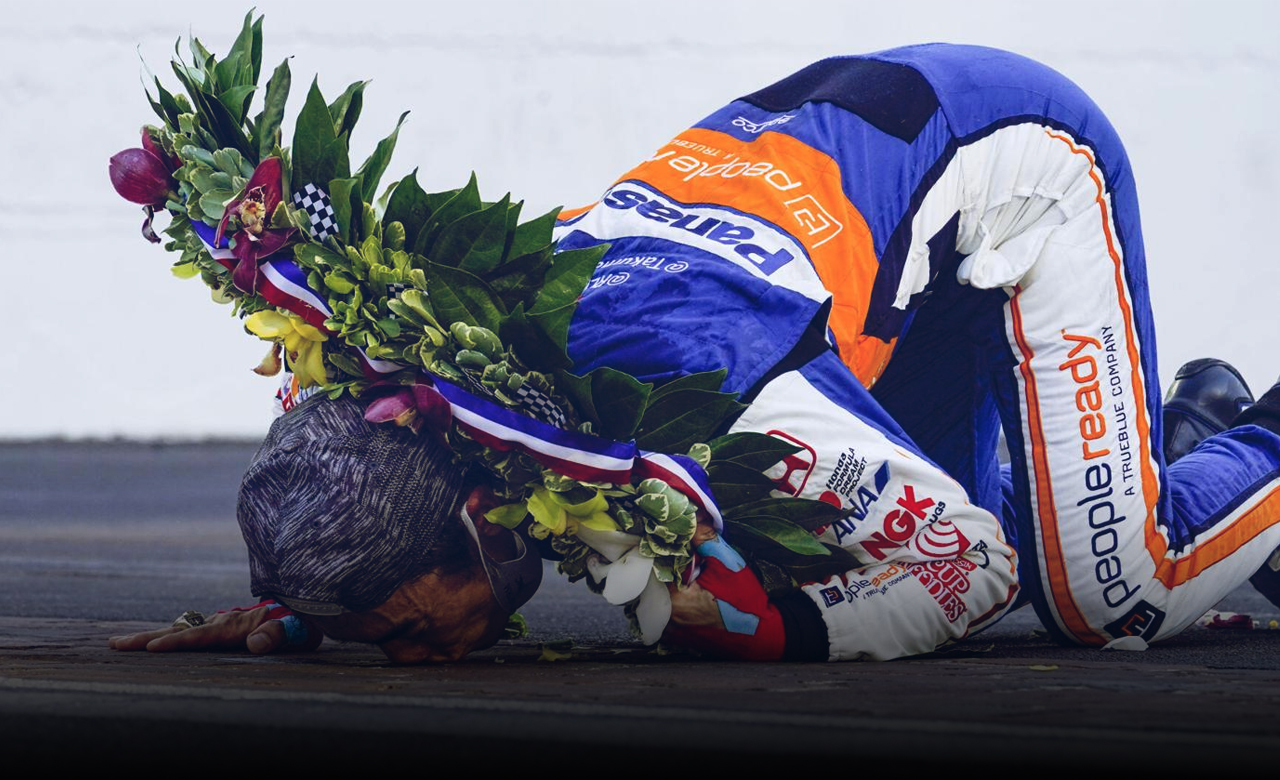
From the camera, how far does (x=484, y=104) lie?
32.5 feet

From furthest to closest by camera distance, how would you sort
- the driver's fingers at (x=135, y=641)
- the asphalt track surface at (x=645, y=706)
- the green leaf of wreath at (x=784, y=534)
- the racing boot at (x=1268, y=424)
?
the racing boot at (x=1268, y=424) < the driver's fingers at (x=135, y=641) < the green leaf of wreath at (x=784, y=534) < the asphalt track surface at (x=645, y=706)

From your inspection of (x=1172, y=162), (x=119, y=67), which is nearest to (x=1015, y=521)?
(x=1172, y=162)

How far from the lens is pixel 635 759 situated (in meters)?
1.36

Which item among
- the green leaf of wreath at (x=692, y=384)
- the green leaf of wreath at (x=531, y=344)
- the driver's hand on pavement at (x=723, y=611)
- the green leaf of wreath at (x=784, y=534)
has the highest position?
the green leaf of wreath at (x=531, y=344)

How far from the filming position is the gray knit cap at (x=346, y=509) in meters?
2.24

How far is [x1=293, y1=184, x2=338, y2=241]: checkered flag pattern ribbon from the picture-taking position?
2.29 meters

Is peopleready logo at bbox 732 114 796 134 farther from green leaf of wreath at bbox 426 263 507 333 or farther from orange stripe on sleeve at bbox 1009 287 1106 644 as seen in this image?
green leaf of wreath at bbox 426 263 507 333

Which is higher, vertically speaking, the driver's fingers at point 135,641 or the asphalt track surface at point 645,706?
the driver's fingers at point 135,641

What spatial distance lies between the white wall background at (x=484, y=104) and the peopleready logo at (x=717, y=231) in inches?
266

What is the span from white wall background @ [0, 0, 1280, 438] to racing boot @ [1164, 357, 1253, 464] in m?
5.42

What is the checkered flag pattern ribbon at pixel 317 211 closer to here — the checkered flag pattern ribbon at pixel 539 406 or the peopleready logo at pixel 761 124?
the checkered flag pattern ribbon at pixel 539 406

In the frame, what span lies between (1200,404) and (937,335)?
89 centimetres

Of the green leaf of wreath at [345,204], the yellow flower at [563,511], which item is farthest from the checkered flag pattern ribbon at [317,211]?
the yellow flower at [563,511]

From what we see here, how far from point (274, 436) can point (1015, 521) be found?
1.24 metres
